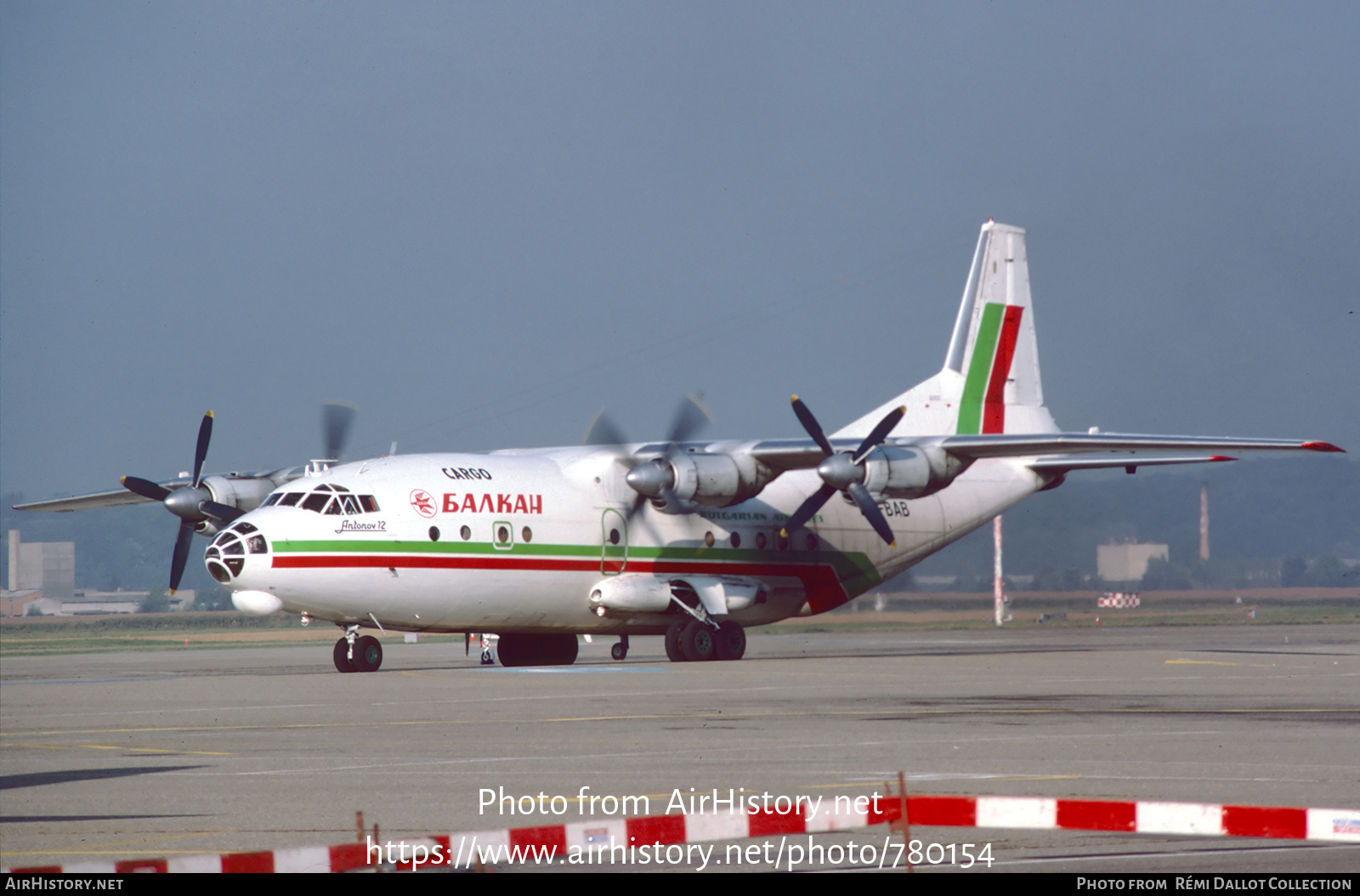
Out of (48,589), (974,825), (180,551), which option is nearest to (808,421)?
(180,551)

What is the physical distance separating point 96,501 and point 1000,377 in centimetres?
2042

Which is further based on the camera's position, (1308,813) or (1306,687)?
(1306,687)

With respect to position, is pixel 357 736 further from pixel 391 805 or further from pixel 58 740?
pixel 391 805

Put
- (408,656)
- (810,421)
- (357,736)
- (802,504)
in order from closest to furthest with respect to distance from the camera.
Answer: (357,736) < (810,421) < (802,504) < (408,656)


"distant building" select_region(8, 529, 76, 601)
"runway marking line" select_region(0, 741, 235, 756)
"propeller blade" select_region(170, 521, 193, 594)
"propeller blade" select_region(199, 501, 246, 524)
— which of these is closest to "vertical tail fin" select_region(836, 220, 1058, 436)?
"propeller blade" select_region(199, 501, 246, 524)

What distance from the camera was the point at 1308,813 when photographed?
7266mm

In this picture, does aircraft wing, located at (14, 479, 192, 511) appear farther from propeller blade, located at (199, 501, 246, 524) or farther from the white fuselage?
the white fuselage

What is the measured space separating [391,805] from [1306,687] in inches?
585

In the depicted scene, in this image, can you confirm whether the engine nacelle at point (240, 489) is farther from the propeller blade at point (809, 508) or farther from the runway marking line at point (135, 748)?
the runway marking line at point (135, 748)

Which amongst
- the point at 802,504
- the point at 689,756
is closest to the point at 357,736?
the point at 689,756

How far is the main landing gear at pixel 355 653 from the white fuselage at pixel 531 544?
0.45 m

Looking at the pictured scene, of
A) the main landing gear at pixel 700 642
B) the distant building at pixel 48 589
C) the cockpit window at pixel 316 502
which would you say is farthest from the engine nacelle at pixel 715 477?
the distant building at pixel 48 589

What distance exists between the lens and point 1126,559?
5197 cm

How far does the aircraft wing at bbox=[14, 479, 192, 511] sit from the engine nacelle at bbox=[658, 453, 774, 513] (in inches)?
425
